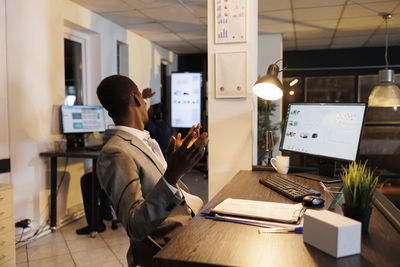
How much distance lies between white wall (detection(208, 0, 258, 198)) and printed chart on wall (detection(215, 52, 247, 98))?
0.03m

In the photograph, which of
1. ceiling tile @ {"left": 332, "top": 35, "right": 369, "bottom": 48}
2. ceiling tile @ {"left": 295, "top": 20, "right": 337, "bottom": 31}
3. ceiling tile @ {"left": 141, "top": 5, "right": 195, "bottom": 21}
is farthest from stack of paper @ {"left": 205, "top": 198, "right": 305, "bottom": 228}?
ceiling tile @ {"left": 332, "top": 35, "right": 369, "bottom": 48}

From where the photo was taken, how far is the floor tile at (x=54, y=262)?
280cm

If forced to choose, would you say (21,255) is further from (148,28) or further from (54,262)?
(148,28)

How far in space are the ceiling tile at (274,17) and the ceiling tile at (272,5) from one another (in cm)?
18

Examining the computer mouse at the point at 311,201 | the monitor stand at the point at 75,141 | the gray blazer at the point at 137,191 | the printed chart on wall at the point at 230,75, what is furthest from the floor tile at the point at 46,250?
the computer mouse at the point at 311,201

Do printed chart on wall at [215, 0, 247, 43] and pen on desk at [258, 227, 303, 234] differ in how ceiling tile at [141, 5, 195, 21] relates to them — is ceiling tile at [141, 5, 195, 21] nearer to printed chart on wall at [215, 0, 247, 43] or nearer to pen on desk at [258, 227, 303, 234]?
printed chart on wall at [215, 0, 247, 43]

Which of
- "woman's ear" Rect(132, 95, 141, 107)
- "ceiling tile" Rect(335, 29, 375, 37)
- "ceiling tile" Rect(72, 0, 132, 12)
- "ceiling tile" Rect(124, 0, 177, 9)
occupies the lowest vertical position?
"woman's ear" Rect(132, 95, 141, 107)

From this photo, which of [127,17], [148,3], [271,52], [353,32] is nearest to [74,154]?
[148,3]

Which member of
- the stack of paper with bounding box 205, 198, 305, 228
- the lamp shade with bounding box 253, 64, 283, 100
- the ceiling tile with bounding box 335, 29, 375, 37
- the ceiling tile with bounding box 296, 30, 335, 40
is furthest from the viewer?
the ceiling tile with bounding box 296, 30, 335, 40

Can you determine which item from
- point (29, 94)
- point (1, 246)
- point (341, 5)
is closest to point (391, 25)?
point (341, 5)

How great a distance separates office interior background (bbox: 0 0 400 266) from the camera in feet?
8.48

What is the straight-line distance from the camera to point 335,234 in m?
0.89

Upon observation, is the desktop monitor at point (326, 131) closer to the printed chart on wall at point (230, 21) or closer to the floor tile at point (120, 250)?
the printed chart on wall at point (230, 21)

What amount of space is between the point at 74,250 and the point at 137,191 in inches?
93.2
